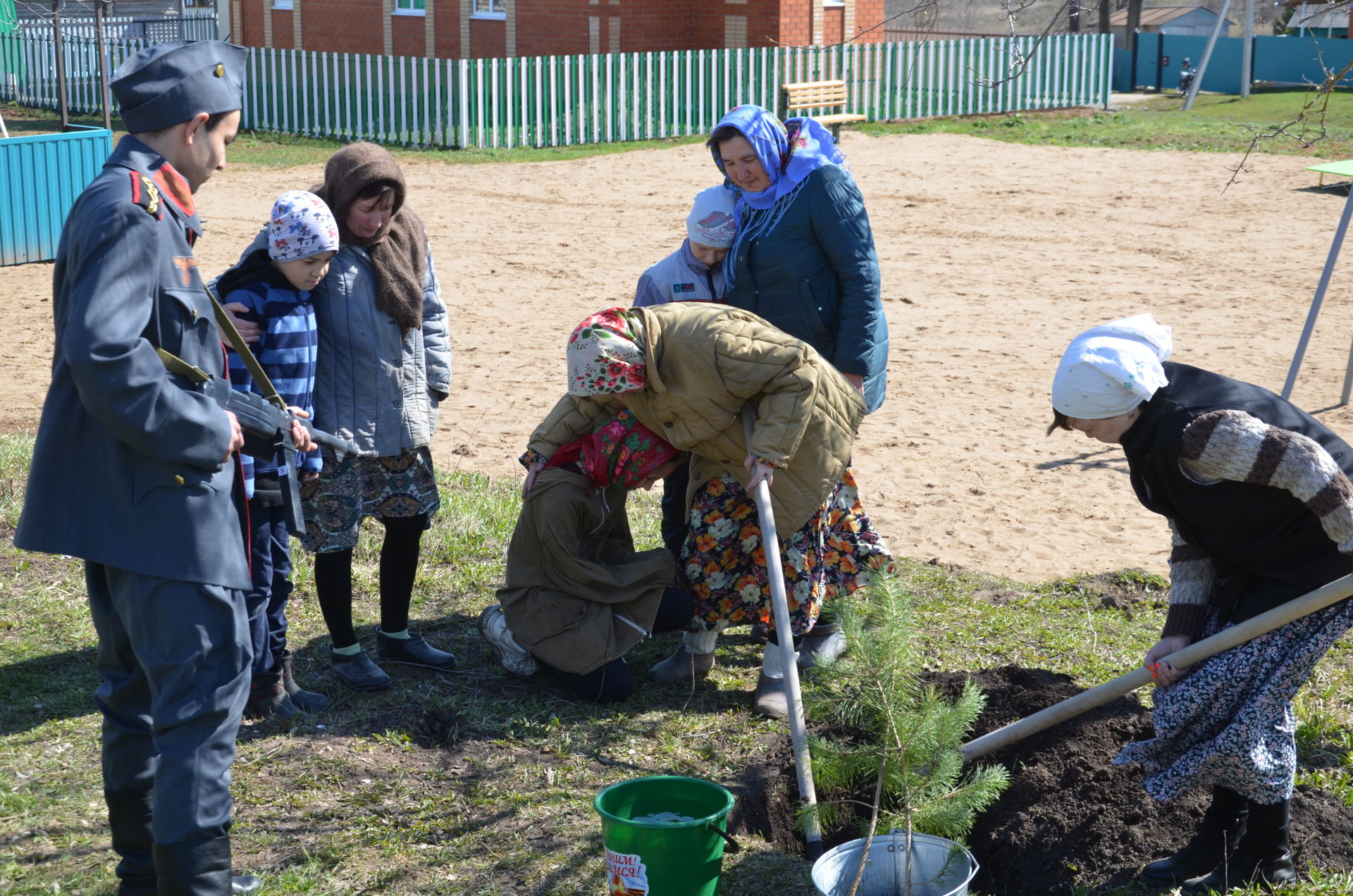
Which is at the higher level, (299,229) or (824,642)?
(299,229)

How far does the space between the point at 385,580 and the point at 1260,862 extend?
276 centimetres

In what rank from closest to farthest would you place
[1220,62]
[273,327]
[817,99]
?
[273,327]
[817,99]
[1220,62]

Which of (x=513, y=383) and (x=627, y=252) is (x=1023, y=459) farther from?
(x=627, y=252)

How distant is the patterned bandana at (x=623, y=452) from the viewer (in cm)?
414

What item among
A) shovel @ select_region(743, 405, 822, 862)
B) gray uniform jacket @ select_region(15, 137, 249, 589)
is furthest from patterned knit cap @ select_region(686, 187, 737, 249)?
gray uniform jacket @ select_region(15, 137, 249, 589)

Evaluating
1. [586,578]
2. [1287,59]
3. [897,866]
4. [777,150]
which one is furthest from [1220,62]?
[897,866]

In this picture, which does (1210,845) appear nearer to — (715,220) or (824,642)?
(824,642)

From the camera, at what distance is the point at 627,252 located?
12.0 m

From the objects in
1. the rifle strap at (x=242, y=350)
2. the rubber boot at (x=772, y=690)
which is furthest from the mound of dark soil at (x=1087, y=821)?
the rifle strap at (x=242, y=350)

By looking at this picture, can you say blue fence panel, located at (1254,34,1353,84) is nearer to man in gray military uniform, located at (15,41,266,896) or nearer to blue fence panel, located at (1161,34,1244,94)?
blue fence panel, located at (1161,34,1244,94)

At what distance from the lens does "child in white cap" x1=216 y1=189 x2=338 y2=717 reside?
353cm

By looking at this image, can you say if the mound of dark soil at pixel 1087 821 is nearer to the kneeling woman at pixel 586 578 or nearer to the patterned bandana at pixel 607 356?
the kneeling woman at pixel 586 578

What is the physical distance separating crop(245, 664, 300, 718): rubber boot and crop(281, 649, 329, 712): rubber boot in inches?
1.6

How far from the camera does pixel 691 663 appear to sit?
14.3ft
